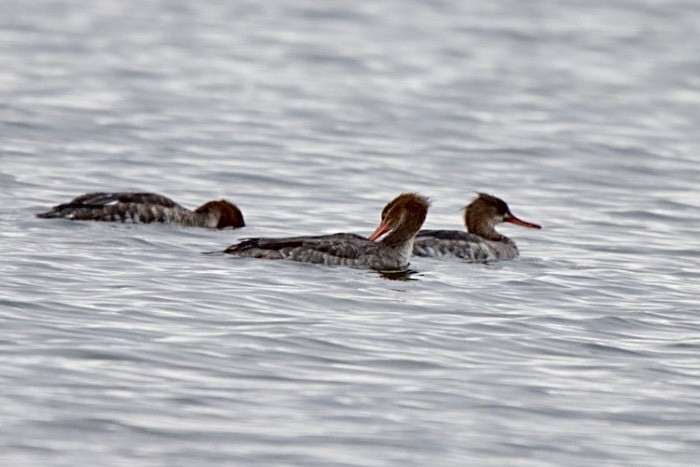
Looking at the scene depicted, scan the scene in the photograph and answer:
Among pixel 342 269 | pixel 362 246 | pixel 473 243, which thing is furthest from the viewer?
pixel 473 243

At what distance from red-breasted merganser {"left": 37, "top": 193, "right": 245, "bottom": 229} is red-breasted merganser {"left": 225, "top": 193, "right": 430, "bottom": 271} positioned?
1.76m

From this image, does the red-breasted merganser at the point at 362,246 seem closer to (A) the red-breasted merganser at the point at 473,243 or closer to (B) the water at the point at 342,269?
(B) the water at the point at 342,269

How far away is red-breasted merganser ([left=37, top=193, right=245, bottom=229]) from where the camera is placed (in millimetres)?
15914

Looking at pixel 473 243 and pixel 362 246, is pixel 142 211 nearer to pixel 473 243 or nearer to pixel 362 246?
pixel 362 246

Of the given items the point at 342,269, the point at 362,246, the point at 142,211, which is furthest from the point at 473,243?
the point at 142,211

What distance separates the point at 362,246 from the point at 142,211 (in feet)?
7.89

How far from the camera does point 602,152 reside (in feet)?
78.7

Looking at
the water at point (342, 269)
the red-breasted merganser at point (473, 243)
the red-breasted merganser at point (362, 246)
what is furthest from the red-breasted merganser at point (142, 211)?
the red-breasted merganser at point (473, 243)

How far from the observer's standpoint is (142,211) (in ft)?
53.0

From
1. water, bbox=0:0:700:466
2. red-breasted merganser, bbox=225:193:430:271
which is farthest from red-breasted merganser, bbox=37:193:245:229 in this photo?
red-breasted merganser, bbox=225:193:430:271

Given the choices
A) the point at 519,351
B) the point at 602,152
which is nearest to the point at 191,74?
the point at 602,152

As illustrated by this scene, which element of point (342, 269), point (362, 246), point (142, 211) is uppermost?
point (142, 211)

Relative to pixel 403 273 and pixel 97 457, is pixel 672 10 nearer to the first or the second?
pixel 403 273

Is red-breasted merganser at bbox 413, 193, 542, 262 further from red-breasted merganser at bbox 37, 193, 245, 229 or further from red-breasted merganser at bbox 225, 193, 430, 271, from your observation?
red-breasted merganser at bbox 37, 193, 245, 229
